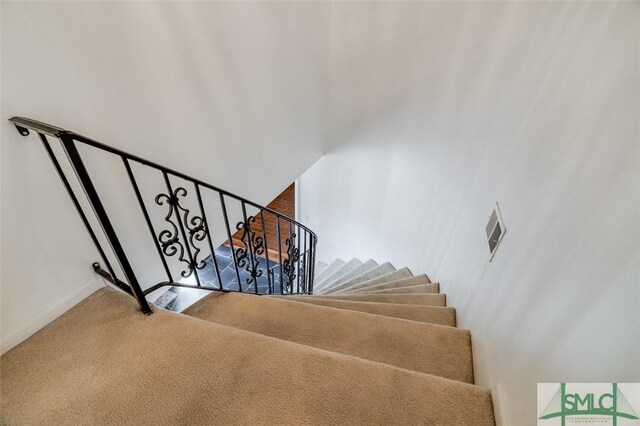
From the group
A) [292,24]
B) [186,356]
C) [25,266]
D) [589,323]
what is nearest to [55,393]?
[186,356]

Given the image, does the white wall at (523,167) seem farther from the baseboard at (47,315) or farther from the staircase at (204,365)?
the baseboard at (47,315)

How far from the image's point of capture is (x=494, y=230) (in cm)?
147

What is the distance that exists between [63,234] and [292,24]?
92.2 inches

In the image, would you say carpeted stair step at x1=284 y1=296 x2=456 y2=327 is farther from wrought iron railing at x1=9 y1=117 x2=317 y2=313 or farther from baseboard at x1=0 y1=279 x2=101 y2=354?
baseboard at x1=0 y1=279 x2=101 y2=354

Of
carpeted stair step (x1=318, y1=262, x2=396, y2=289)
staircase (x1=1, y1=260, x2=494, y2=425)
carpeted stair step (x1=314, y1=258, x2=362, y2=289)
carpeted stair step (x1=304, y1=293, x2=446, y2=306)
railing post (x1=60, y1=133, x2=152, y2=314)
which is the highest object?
railing post (x1=60, y1=133, x2=152, y2=314)

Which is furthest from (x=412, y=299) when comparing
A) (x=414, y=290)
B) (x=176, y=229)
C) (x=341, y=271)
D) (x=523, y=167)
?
(x=341, y=271)

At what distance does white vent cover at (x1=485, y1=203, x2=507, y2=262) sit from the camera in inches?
54.7

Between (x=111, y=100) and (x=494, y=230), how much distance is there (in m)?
1.97

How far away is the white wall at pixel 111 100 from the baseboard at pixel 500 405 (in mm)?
1848

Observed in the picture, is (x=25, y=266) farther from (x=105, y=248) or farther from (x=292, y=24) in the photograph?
(x=292, y=24)

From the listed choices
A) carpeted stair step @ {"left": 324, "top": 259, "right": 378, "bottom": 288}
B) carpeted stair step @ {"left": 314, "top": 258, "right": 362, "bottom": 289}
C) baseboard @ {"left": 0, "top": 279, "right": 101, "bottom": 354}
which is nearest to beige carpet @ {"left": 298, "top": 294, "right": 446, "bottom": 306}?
baseboard @ {"left": 0, "top": 279, "right": 101, "bottom": 354}

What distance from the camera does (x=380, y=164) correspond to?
364 cm

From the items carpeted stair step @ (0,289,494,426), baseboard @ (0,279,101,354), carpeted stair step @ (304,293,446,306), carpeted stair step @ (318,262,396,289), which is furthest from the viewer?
carpeted stair step @ (318,262,396,289)

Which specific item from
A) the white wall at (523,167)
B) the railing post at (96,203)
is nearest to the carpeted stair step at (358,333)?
the white wall at (523,167)
